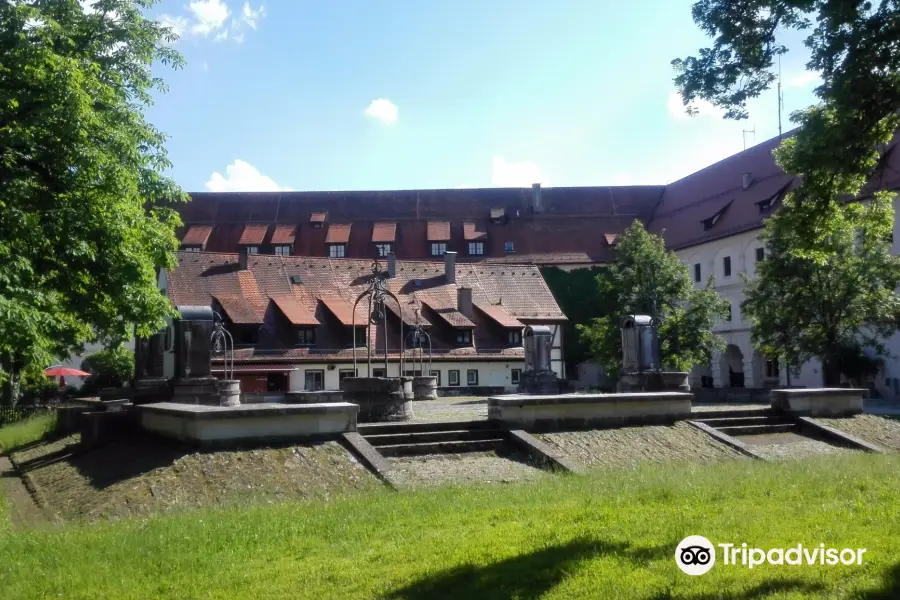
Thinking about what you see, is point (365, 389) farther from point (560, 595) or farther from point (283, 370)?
point (283, 370)

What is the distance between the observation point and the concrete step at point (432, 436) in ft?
43.8

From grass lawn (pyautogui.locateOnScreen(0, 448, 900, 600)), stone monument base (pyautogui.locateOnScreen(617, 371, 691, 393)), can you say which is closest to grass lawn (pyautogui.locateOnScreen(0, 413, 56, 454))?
grass lawn (pyautogui.locateOnScreen(0, 448, 900, 600))

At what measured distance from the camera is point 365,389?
16.8 meters

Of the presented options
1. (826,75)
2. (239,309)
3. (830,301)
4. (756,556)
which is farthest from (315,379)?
(756,556)

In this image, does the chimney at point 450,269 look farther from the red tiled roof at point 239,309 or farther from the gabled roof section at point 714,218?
the gabled roof section at point 714,218

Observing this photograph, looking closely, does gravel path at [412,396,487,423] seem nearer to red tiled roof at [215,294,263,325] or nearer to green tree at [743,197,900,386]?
red tiled roof at [215,294,263,325]

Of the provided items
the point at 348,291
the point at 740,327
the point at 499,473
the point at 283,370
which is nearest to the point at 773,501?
the point at 499,473

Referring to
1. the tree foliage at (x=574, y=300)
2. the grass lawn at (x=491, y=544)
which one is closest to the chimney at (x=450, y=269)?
the tree foliage at (x=574, y=300)

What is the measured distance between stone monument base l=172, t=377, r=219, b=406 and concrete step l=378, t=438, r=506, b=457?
524 centimetres

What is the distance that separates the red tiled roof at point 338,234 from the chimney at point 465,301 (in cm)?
1673

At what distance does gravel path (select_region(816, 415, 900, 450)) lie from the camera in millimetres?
15837

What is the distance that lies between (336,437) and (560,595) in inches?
294

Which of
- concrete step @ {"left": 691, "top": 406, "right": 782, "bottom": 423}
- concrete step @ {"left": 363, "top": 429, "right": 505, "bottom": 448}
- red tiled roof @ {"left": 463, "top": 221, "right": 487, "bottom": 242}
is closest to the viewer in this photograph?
concrete step @ {"left": 363, "top": 429, "right": 505, "bottom": 448}

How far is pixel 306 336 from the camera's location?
40.8 m
